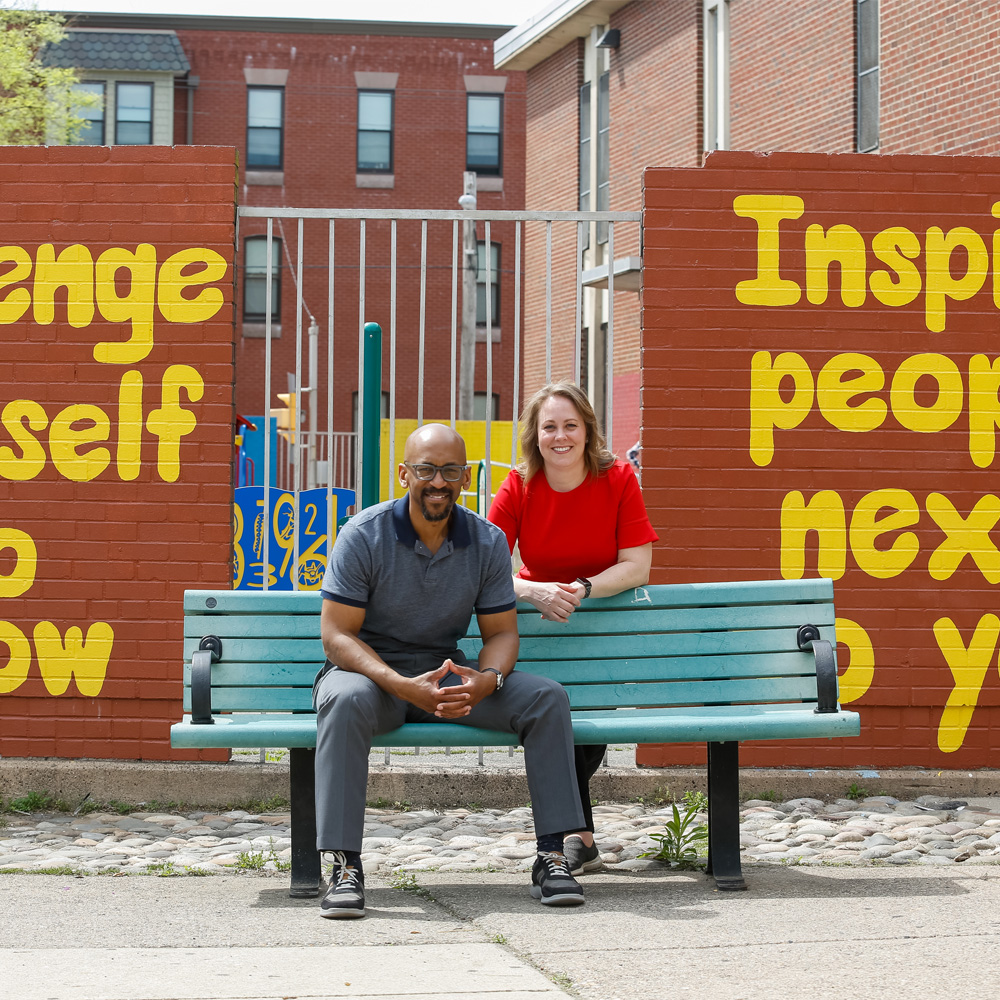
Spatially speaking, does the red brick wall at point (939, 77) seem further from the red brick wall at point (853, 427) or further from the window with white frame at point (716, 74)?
the red brick wall at point (853, 427)

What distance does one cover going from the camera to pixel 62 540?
6.17 metres

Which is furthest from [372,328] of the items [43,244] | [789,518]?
[789,518]

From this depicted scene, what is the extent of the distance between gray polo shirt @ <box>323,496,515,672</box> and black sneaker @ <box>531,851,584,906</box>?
727 millimetres

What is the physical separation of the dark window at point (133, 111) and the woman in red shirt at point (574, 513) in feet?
96.7

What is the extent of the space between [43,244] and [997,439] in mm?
4348

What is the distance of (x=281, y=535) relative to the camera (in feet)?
30.7

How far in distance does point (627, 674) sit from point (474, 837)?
104cm

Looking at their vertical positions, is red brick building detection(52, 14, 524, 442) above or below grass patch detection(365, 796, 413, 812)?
A: above

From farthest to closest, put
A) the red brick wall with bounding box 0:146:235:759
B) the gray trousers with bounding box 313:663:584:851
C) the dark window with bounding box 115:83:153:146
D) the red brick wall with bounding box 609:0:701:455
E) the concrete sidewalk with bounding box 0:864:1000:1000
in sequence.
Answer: the dark window with bounding box 115:83:153:146 < the red brick wall with bounding box 609:0:701:455 < the red brick wall with bounding box 0:146:235:759 < the gray trousers with bounding box 313:663:584:851 < the concrete sidewalk with bounding box 0:864:1000:1000

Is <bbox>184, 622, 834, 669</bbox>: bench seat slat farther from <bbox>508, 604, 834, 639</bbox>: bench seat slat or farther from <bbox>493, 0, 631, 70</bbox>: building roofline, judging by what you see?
<bbox>493, 0, 631, 70</bbox>: building roofline

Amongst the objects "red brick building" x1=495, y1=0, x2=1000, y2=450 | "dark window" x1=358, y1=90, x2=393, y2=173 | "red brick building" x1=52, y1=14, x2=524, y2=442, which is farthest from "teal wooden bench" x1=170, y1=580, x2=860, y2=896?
"dark window" x1=358, y1=90, x2=393, y2=173

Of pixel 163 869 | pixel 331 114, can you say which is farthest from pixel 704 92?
pixel 163 869

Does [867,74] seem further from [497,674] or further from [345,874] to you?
[345,874]

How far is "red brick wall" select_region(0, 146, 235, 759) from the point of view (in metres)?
6.14
